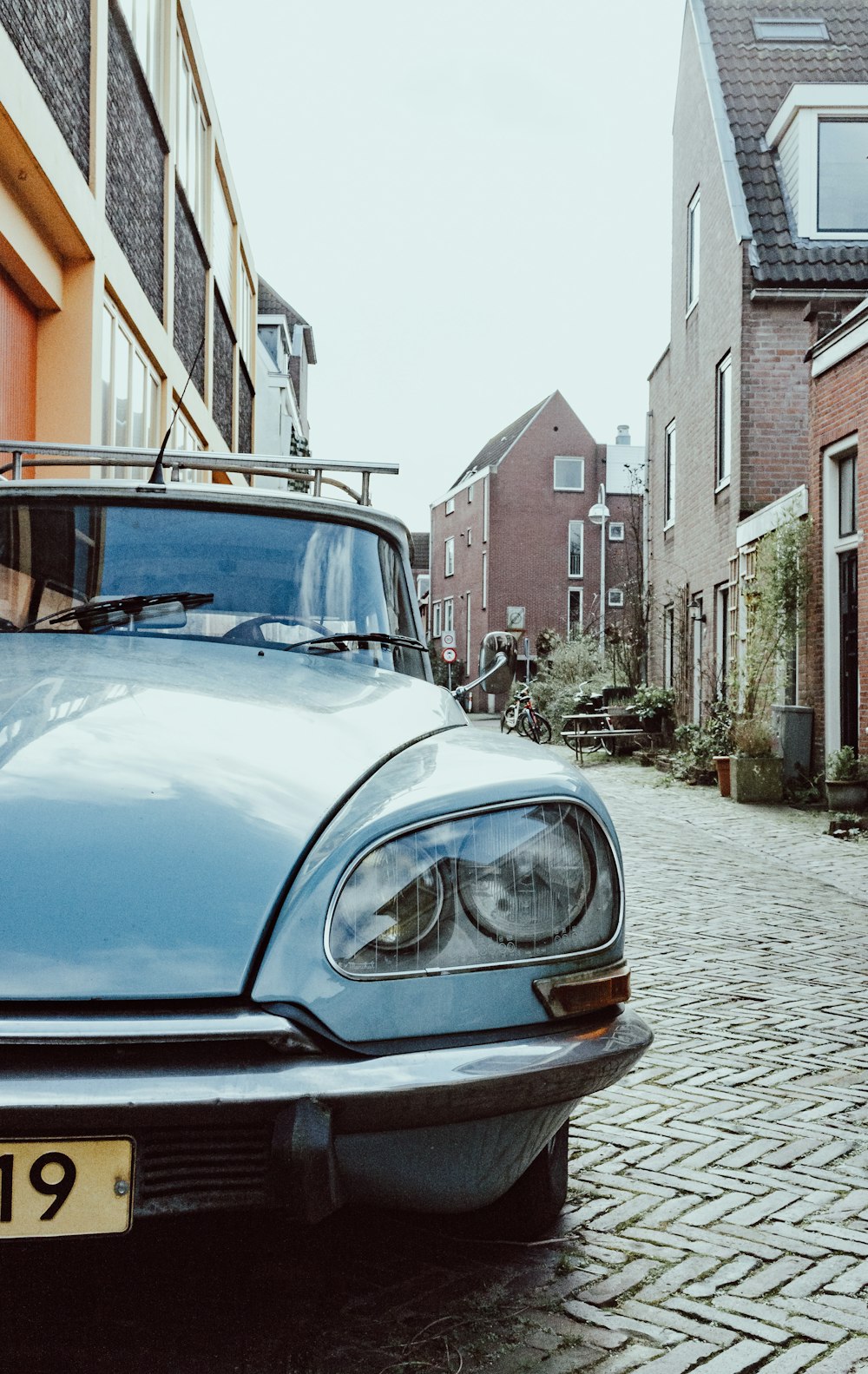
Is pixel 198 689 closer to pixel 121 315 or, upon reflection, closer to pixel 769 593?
pixel 121 315

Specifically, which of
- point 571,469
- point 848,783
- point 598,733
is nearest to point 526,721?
point 598,733

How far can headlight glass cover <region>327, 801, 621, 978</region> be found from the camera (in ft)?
6.48

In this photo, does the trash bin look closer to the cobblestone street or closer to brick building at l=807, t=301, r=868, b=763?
brick building at l=807, t=301, r=868, b=763

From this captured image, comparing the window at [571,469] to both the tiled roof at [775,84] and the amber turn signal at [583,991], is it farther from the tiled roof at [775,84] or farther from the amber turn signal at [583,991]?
the amber turn signal at [583,991]

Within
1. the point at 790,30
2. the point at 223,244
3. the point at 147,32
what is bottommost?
the point at 147,32

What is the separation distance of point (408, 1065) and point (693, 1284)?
1040 mm

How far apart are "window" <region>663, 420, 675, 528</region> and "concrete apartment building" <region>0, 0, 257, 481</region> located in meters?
9.07

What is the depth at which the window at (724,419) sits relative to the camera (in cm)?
1794

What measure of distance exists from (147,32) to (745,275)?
8.27m

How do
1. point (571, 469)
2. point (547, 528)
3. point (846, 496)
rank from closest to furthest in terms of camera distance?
point (846, 496) < point (547, 528) < point (571, 469)

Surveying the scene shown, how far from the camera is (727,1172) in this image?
319 centimetres

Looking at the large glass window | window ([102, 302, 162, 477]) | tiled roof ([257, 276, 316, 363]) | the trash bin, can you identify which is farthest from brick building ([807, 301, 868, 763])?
tiled roof ([257, 276, 316, 363])

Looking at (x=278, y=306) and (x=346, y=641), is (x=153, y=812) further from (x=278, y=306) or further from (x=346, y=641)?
(x=278, y=306)

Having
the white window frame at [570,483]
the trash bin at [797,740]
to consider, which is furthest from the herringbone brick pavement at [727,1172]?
the white window frame at [570,483]
